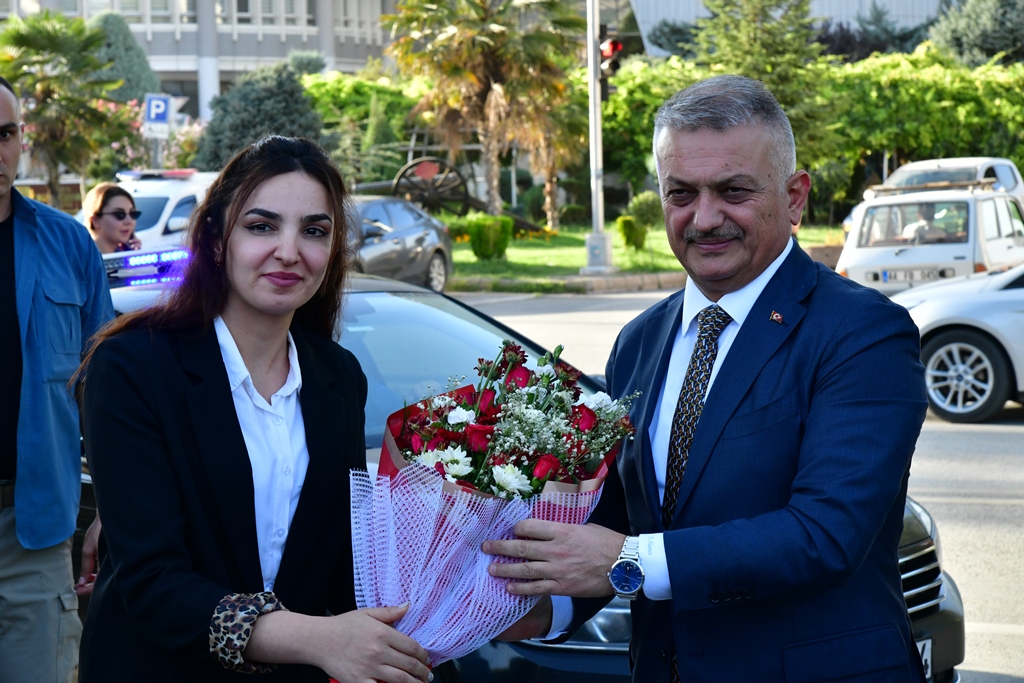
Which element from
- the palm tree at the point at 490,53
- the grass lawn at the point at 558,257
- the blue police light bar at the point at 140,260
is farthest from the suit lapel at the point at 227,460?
the palm tree at the point at 490,53

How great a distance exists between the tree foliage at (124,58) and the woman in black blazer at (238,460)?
44.2m

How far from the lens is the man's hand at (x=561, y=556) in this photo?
219 centimetres

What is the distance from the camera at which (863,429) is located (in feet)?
6.95

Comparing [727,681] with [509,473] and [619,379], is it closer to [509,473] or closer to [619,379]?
[509,473]

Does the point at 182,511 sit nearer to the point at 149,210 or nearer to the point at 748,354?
the point at 748,354

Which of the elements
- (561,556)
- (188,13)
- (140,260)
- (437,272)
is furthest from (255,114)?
(188,13)

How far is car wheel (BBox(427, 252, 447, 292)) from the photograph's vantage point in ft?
63.5

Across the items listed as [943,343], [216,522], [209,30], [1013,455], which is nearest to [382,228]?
[943,343]

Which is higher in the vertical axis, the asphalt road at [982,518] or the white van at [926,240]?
the white van at [926,240]

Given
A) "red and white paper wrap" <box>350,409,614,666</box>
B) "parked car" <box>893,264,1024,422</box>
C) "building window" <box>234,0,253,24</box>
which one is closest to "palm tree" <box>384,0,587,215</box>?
"parked car" <box>893,264,1024,422</box>

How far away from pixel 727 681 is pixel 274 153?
1418 mm

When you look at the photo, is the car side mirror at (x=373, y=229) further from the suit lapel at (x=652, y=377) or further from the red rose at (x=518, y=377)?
the red rose at (x=518, y=377)

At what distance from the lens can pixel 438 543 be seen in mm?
2242

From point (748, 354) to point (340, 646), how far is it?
95 centimetres
